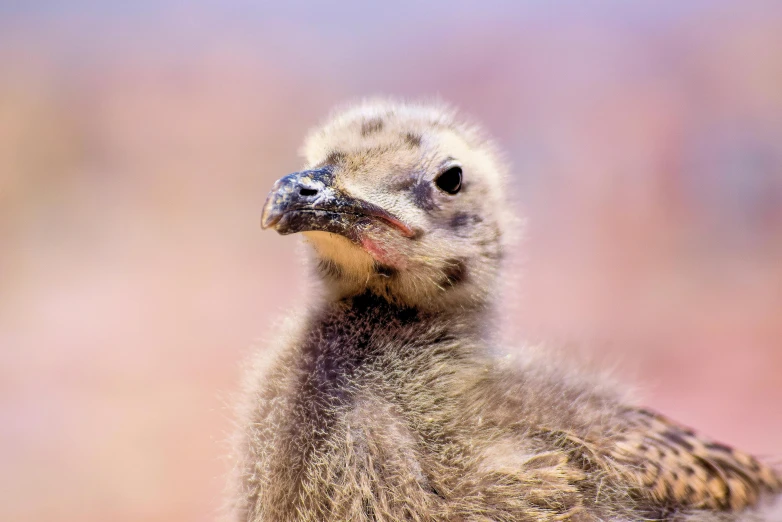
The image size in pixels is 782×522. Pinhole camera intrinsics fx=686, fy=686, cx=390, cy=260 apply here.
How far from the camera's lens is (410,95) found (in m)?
3.05

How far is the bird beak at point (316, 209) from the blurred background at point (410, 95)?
187cm

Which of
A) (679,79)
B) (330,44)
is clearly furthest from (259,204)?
(679,79)

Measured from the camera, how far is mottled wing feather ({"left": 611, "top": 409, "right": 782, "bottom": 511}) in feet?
3.40

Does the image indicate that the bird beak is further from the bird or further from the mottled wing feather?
the mottled wing feather

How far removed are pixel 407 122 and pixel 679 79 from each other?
2413mm

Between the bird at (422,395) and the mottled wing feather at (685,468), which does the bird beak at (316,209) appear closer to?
the bird at (422,395)

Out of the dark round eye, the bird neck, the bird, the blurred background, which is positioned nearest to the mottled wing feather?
the bird

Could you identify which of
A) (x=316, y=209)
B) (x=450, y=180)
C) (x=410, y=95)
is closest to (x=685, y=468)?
(x=450, y=180)

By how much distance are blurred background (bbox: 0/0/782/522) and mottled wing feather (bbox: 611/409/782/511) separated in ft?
5.35

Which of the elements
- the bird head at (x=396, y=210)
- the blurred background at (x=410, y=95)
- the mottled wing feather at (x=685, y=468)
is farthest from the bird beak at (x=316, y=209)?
the blurred background at (x=410, y=95)

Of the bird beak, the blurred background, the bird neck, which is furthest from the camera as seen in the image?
the blurred background

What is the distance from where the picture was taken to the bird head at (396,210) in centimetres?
99

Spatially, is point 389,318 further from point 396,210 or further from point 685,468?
point 685,468

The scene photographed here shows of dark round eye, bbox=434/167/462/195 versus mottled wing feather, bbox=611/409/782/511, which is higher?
dark round eye, bbox=434/167/462/195
